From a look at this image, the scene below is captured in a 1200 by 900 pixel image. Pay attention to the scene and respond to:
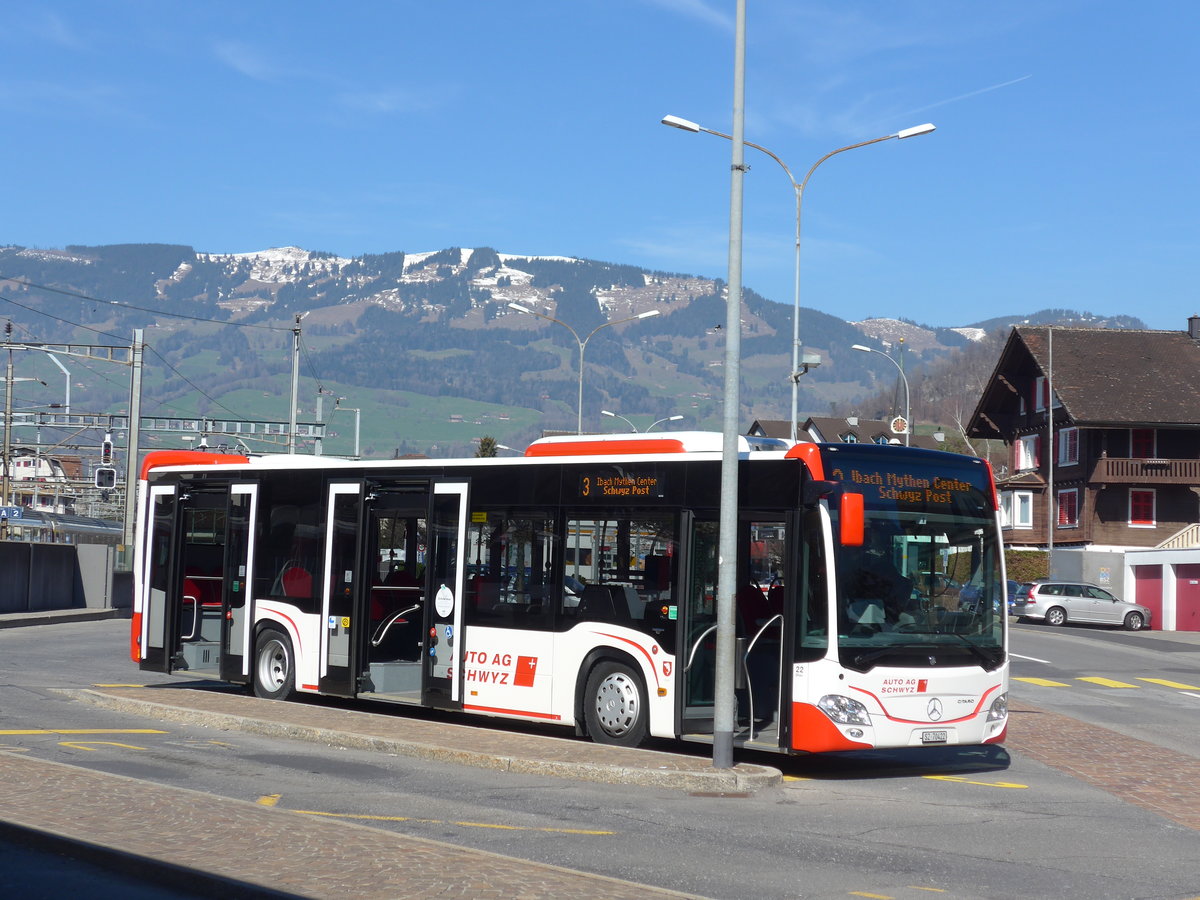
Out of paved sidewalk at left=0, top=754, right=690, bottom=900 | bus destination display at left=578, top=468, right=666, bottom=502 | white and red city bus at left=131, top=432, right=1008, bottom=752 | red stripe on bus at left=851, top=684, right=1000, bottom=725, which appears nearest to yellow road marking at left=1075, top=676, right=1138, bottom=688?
white and red city bus at left=131, top=432, right=1008, bottom=752

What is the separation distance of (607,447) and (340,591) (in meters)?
3.88

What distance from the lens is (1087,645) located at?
3794cm

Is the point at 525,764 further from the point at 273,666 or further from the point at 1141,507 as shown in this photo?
the point at 1141,507

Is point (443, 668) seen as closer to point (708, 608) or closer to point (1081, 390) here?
point (708, 608)

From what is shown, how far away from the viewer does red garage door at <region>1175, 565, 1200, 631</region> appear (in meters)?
53.2

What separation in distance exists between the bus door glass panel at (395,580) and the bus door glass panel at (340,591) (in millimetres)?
197

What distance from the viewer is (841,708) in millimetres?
12492

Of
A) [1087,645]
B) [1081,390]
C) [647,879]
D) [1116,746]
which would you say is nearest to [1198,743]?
[1116,746]

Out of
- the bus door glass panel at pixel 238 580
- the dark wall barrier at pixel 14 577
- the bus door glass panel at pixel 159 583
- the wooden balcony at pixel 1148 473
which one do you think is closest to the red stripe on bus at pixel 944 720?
the bus door glass panel at pixel 238 580

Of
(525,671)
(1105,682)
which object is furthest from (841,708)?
(1105,682)

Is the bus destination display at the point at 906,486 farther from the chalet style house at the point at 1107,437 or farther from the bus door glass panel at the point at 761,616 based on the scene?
the chalet style house at the point at 1107,437

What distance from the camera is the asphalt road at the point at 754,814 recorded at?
870cm

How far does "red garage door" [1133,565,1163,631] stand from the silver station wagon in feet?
9.47

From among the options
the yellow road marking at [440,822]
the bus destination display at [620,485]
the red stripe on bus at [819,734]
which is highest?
the bus destination display at [620,485]
